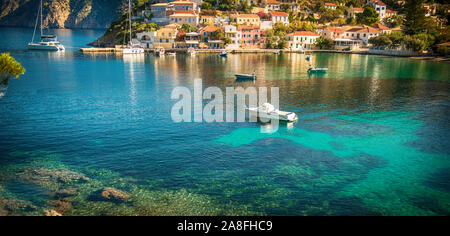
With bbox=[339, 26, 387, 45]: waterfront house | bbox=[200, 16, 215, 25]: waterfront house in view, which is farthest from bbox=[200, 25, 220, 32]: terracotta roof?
bbox=[339, 26, 387, 45]: waterfront house

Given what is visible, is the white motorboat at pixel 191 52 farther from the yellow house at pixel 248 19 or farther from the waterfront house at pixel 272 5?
the waterfront house at pixel 272 5

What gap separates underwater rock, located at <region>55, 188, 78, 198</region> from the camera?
18594 mm

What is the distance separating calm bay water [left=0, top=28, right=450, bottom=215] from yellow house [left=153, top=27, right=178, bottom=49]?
226 feet

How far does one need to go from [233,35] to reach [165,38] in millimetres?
24800

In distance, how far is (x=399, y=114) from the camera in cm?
3750

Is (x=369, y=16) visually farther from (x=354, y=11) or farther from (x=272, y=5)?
(x=272, y=5)

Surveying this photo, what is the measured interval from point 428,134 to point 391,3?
15109cm

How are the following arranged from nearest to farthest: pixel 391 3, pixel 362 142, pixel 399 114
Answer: pixel 362 142, pixel 399 114, pixel 391 3

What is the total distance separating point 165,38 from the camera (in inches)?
4550

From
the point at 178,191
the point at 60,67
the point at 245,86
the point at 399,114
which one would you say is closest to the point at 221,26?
the point at 60,67

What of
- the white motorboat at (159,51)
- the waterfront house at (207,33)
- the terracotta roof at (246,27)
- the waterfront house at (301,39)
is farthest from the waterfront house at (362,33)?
the white motorboat at (159,51)

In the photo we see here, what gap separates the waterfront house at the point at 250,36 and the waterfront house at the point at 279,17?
12678mm

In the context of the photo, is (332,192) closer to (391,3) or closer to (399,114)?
(399,114)

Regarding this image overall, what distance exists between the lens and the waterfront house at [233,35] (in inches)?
4624
